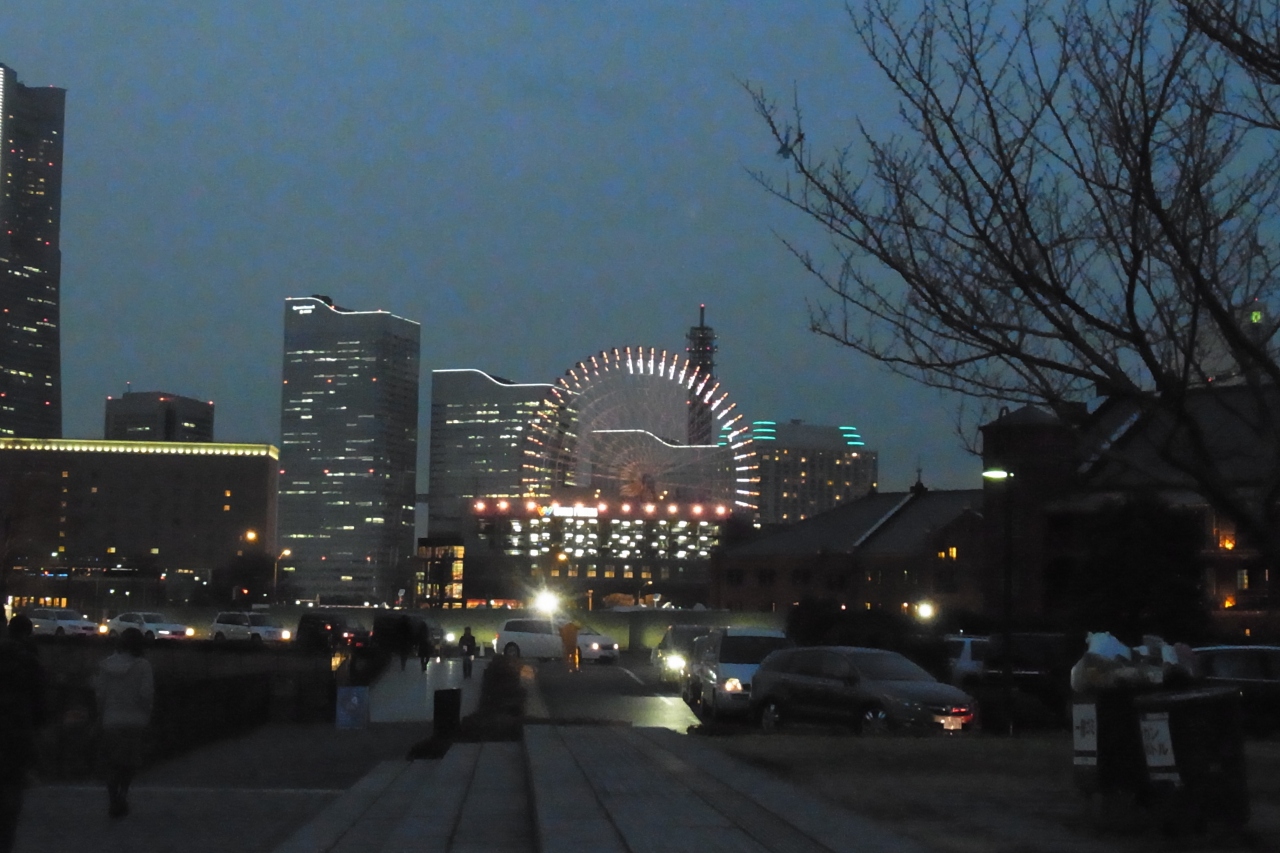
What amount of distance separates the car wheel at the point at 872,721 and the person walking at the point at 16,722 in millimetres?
13724

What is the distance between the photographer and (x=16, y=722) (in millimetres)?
9867

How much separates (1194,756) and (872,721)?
11915 mm

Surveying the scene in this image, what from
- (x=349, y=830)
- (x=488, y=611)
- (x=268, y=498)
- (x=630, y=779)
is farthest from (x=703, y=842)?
(x=268, y=498)

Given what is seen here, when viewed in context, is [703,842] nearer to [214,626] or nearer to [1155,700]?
[1155,700]

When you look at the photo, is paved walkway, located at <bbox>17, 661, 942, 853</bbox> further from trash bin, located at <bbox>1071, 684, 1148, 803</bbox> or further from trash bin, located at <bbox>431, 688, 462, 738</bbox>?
trash bin, located at <bbox>1071, 684, 1148, 803</bbox>

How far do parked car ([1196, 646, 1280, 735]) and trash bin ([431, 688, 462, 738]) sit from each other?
38.2ft

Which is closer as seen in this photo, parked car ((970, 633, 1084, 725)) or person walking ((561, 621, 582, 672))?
parked car ((970, 633, 1084, 725))

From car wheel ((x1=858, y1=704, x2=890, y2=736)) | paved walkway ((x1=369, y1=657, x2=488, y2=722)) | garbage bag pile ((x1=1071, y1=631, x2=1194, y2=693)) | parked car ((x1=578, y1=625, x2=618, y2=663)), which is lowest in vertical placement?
paved walkway ((x1=369, y1=657, x2=488, y2=722))

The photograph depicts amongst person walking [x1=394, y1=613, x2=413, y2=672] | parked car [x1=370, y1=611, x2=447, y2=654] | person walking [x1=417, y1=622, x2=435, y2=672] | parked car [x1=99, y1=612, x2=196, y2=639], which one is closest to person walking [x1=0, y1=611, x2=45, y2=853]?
parked car [x1=370, y1=611, x2=447, y2=654]

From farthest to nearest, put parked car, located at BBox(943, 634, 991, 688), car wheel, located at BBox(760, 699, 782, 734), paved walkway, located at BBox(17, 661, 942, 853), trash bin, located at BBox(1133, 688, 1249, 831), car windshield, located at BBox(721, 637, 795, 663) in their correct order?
1. parked car, located at BBox(943, 634, 991, 688)
2. car windshield, located at BBox(721, 637, 795, 663)
3. car wheel, located at BBox(760, 699, 782, 734)
4. trash bin, located at BBox(1133, 688, 1249, 831)
5. paved walkway, located at BBox(17, 661, 942, 853)

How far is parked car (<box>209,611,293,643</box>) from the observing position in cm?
6159

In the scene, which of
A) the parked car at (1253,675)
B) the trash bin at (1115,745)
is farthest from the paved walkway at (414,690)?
the trash bin at (1115,745)

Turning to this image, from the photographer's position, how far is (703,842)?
955 centimetres

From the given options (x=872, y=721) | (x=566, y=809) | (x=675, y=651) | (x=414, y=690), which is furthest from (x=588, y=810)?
(x=675, y=651)
